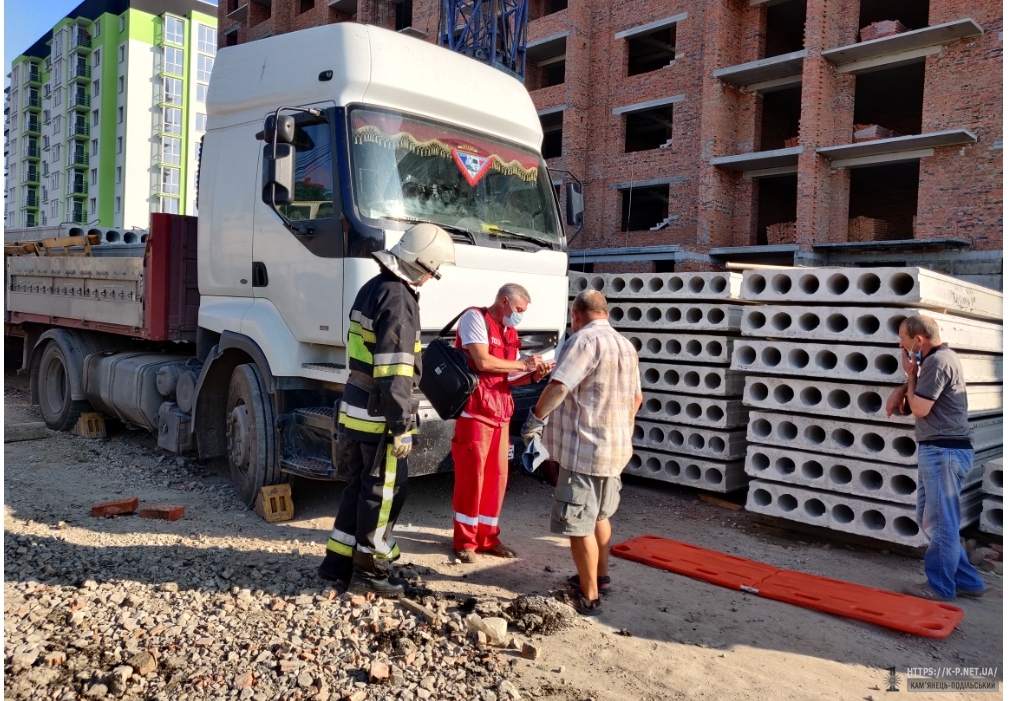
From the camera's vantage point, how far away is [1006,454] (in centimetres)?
560

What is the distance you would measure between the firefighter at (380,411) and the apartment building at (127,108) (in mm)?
54347

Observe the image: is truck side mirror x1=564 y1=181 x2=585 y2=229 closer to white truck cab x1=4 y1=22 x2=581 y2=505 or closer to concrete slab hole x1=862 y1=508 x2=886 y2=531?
white truck cab x1=4 y1=22 x2=581 y2=505

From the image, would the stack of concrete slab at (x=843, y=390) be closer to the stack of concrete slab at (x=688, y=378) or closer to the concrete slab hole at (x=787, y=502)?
the concrete slab hole at (x=787, y=502)

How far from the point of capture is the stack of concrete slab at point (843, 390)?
247 inches

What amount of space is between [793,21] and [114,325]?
23916 mm

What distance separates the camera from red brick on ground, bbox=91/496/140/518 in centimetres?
625

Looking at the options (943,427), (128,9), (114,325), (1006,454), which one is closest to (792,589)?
(943,427)

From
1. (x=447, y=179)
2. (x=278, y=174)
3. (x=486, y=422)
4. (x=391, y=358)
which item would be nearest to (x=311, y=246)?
(x=278, y=174)

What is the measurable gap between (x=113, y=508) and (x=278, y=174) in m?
3.08

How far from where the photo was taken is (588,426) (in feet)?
15.0

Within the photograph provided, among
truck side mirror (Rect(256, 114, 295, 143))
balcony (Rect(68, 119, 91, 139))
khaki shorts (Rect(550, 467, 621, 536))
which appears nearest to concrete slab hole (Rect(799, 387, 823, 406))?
khaki shorts (Rect(550, 467, 621, 536))

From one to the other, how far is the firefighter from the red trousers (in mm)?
816

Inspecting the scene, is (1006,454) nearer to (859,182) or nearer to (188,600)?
(188,600)

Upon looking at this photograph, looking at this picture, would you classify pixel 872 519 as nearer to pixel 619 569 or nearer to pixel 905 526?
pixel 905 526
